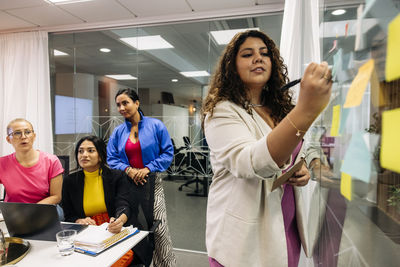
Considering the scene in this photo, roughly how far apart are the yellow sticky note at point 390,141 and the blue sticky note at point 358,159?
2.1 inches

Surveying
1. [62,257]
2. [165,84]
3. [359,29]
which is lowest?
[62,257]

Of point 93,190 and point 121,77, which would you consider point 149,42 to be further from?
point 93,190

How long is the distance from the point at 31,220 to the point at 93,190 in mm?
533

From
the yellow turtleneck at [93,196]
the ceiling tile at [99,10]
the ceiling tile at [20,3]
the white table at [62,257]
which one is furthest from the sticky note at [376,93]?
the ceiling tile at [20,3]

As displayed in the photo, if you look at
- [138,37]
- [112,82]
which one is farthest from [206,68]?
[112,82]

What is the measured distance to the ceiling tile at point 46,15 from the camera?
9.30ft

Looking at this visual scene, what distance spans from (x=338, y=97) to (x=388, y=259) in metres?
0.36

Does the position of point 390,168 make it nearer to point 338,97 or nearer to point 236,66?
point 338,97

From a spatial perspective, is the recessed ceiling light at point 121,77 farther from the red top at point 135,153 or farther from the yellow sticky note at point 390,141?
the yellow sticky note at point 390,141

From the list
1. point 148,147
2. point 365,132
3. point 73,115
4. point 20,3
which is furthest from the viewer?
point 73,115

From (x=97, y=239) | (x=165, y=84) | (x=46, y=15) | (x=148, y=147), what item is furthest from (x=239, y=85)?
(x=46, y=15)

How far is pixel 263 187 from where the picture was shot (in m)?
0.76

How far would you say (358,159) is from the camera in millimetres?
448

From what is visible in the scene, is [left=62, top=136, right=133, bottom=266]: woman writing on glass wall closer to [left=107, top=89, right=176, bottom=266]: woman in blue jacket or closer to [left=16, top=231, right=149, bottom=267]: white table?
[left=107, top=89, right=176, bottom=266]: woman in blue jacket
